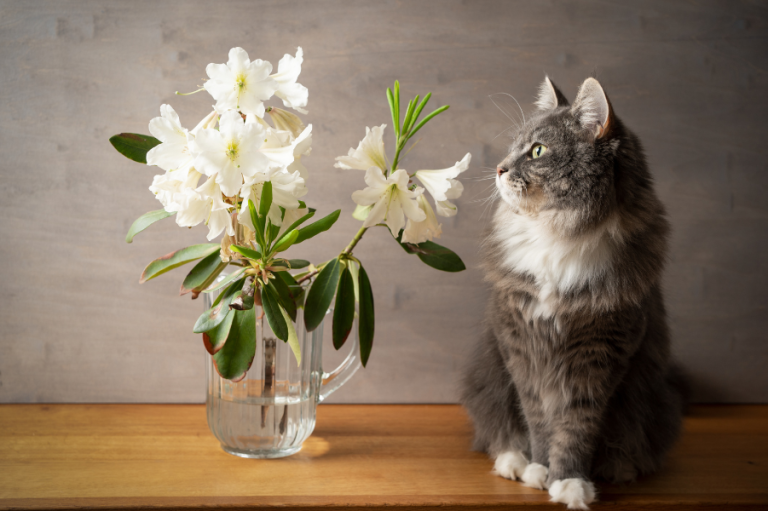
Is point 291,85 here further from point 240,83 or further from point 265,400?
point 265,400

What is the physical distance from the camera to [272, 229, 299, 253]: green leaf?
94 cm

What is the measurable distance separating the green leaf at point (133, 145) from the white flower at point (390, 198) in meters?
0.40

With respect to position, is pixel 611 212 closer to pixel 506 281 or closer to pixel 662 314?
pixel 506 281

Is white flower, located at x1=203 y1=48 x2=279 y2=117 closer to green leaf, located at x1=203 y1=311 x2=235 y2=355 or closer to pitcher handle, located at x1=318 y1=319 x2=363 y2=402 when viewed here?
green leaf, located at x1=203 y1=311 x2=235 y2=355

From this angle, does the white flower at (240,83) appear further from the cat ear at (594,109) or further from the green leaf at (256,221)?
the cat ear at (594,109)

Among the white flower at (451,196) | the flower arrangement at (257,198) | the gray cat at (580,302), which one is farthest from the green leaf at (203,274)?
the gray cat at (580,302)

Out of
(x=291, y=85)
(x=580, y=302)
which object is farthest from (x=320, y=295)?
(x=580, y=302)

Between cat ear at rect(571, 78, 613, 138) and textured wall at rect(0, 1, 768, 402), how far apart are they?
1.53 ft

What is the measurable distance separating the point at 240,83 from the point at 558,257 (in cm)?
65

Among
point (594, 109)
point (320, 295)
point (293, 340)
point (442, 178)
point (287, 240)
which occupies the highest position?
point (594, 109)

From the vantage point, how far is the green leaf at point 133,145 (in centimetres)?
95

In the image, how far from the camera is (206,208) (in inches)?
35.8

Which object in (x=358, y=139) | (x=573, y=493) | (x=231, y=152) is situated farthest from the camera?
(x=358, y=139)

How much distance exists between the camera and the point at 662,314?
46.3 inches
